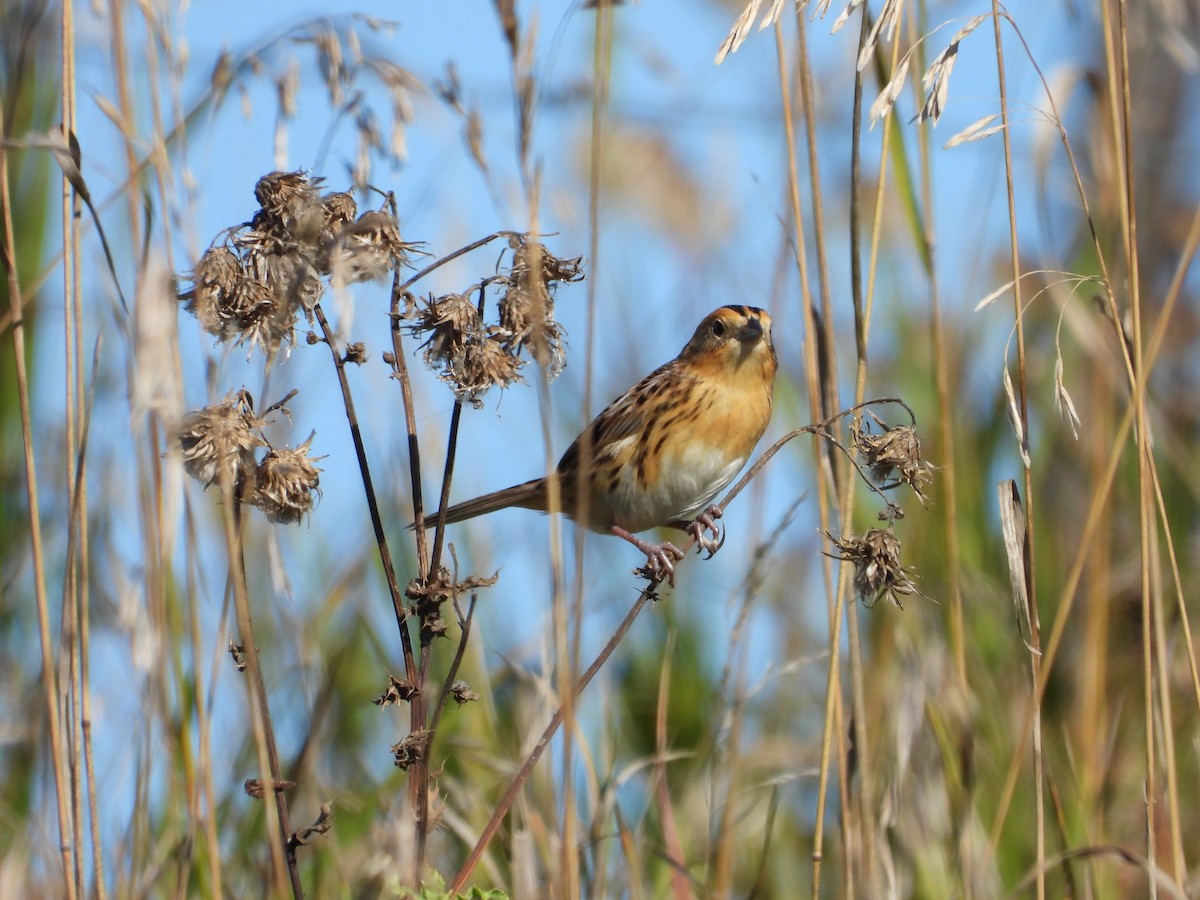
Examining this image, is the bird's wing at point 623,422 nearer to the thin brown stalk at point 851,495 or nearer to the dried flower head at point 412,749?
the thin brown stalk at point 851,495

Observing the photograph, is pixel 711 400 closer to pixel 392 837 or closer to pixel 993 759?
pixel 993 759

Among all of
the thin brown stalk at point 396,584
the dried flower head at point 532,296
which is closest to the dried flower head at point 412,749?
the thin brown stalk at point 396,584

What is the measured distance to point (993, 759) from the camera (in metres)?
3.48

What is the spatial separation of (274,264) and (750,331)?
2.26m

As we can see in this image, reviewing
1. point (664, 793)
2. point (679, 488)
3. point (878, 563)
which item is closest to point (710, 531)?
point (679, 488)

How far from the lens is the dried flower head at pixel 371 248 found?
6.15 ft

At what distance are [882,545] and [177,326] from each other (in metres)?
1.16

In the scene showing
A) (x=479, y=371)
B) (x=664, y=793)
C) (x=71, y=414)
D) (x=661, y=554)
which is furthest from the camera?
(x=661, y=554)

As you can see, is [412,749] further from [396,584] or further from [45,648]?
[45,648]

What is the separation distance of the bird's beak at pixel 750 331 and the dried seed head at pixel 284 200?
2.20 m

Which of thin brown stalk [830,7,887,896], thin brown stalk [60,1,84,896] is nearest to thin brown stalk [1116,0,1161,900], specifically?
thin brown stalk [830,7,887,896]

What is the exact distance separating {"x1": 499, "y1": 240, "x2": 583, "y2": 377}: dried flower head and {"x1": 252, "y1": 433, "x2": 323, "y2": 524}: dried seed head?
36 cm

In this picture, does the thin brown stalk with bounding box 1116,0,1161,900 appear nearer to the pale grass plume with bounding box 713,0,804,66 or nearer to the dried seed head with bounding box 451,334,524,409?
the pale grass plume with bounding box 713,0,804,66

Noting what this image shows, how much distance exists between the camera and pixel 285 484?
6.08 ft
